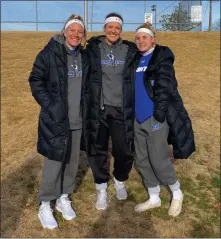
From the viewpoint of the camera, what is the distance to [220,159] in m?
5.87

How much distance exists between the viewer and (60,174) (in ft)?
12.3

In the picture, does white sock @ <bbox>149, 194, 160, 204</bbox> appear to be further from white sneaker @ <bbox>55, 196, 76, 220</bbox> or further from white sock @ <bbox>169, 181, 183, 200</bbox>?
white sneaker @ <bbox>55, 196, 76, 220</bbox>

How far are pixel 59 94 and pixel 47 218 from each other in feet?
4.67

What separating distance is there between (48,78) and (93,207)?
178 cm

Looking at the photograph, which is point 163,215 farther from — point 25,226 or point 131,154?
point 25,226

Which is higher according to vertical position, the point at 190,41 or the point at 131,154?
the point at 190,41

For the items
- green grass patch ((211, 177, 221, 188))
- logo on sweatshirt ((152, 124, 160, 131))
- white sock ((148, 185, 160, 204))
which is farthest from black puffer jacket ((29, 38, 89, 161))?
green grass patch ((211, 177, 221, 188))

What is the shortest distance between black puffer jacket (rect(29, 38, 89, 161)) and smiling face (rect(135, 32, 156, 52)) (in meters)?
0.58

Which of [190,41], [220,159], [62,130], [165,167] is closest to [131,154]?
[165,167]

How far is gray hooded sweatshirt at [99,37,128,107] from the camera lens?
11.7 feet

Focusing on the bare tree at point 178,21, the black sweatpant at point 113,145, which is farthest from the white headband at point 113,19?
the bare tree at point 178,21

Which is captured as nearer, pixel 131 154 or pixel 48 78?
pixel 48 78

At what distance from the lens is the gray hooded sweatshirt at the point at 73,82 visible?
3.44 m

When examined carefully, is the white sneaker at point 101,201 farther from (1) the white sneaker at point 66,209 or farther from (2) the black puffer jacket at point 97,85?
(2) the black puffer jacket at point 97,85
